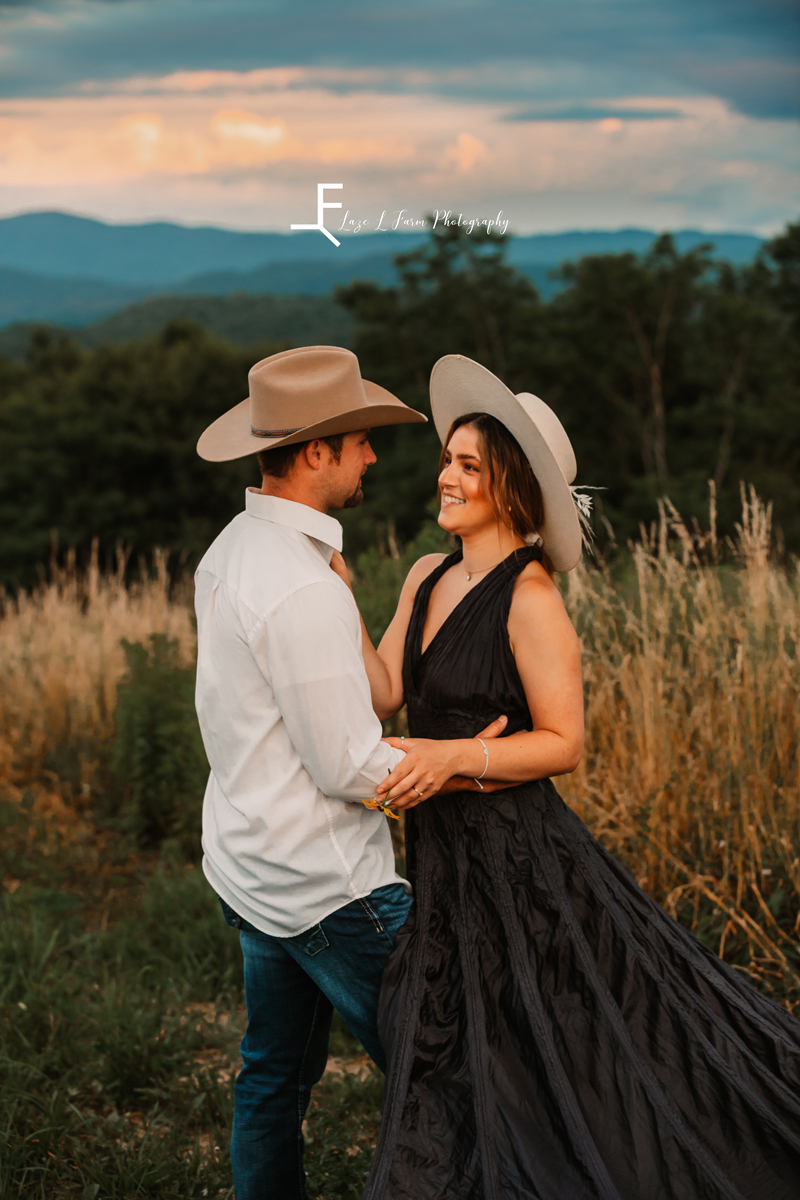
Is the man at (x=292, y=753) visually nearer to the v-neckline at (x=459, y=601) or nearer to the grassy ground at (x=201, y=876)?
the v-neckline at (x=459, y=601)

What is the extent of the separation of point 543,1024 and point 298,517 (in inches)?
44.6

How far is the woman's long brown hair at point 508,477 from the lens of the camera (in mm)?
2416

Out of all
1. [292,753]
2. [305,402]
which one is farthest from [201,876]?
[305,402]

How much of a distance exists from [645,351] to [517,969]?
30.5 m

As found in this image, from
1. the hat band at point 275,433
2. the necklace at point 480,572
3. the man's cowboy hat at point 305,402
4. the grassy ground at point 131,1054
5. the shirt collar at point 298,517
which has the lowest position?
the grassy ground at point 131,1054

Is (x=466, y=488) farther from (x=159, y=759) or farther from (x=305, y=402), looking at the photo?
(x=159, y=759)

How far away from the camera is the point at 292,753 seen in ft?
6.78

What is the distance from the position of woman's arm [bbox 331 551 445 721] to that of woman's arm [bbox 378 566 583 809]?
1.19 feet

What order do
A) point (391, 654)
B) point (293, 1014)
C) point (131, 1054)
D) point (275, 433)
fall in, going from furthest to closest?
point (131, 1054) < point (391, 654) < point (293, 1014) < point (275, 433)

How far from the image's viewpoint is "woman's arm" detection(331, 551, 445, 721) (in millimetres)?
2510

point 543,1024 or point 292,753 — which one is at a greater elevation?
point 292,753

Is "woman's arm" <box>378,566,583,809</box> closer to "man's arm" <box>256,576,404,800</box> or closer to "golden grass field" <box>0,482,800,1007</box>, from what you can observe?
"man's arm" <box>256,576,404,800</box>

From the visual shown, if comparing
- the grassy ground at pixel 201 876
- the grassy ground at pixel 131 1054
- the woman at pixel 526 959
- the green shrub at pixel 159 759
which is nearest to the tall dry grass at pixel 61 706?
the grassy ground at pixel 201 876

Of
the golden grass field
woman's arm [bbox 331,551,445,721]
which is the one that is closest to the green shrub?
the golden grass field
